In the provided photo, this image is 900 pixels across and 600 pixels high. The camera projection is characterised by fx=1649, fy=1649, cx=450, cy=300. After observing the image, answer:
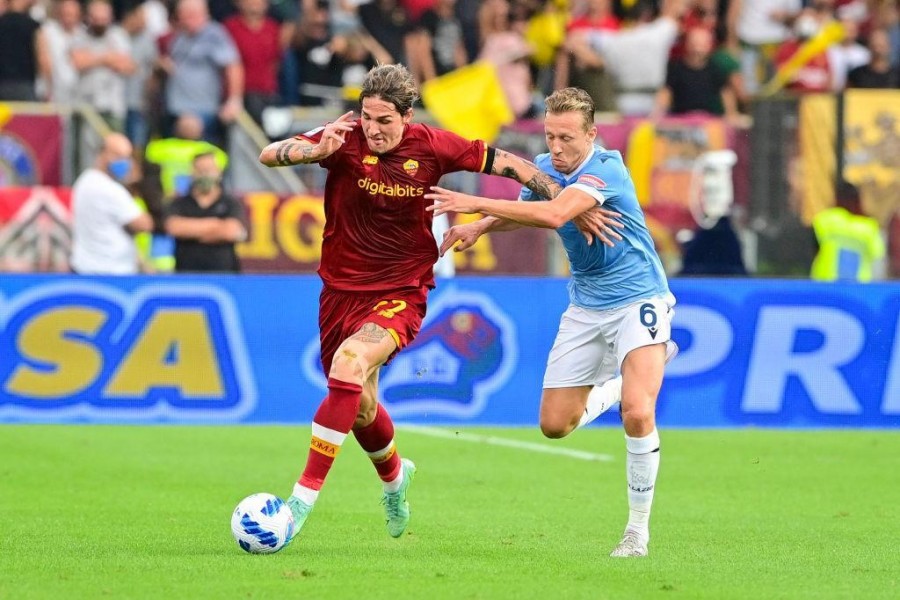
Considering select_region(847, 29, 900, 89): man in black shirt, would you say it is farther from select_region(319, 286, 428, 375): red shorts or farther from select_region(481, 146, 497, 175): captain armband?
select_region(319, 286, 428, 375): red shorts

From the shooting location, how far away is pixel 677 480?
38.1 ft

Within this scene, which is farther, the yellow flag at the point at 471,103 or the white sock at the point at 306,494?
the yellow flag at the point at 471,103

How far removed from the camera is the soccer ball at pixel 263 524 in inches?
303

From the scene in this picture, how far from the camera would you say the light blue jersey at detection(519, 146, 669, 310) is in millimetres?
8438

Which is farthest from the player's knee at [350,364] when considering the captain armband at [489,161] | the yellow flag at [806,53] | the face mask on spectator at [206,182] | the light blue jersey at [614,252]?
the yellow flag at [806,53]

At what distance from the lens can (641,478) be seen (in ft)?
27.2

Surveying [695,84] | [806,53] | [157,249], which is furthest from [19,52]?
[806,53]

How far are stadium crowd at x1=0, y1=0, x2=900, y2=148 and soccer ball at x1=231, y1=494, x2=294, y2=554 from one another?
1100cm

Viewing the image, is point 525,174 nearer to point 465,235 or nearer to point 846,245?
point 465,235

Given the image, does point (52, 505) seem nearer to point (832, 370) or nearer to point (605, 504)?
point (605, 504)

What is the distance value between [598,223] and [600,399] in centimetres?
161

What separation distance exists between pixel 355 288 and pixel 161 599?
233 cm

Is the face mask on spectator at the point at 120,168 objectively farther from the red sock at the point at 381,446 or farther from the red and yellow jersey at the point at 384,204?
the red sock at the point at 381,446

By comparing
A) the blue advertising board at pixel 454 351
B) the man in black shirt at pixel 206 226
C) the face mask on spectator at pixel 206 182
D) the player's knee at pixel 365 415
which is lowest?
the blue advertising board at pixel 454 351
